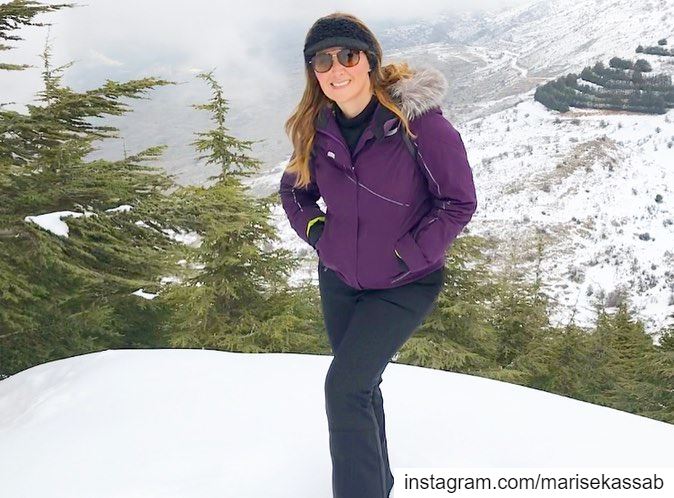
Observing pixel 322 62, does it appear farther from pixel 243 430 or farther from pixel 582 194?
pixel 582 194

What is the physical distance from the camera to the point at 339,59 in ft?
6.04

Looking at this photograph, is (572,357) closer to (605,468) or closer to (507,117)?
(605,468)

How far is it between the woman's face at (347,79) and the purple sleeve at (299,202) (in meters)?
0.39

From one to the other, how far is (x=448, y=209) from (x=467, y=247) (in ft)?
32.5

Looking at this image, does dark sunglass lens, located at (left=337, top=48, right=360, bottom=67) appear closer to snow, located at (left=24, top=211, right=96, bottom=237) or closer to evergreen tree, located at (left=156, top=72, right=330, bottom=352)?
snow, located at (left=24, top=211, right=96, bottom=237)

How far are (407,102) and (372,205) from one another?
352mm

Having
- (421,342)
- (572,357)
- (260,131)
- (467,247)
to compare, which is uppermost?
(467,247)

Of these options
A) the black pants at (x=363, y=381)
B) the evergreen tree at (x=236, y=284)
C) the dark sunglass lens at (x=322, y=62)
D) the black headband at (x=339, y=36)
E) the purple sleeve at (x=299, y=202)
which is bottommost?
the evergreen tree at (x=236, y=284)

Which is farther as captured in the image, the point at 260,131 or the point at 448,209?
the point at 260,131

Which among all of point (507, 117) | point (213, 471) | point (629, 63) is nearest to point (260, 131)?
point (507, 117)

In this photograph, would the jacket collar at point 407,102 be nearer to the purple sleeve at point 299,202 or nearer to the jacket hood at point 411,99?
the jacket hood at point 411,99

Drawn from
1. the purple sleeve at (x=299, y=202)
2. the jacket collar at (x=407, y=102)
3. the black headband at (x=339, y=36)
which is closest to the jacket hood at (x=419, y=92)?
the jacket collar at (x=407, y=102)

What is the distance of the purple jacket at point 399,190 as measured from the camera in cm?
176

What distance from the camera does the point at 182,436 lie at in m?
2.74
